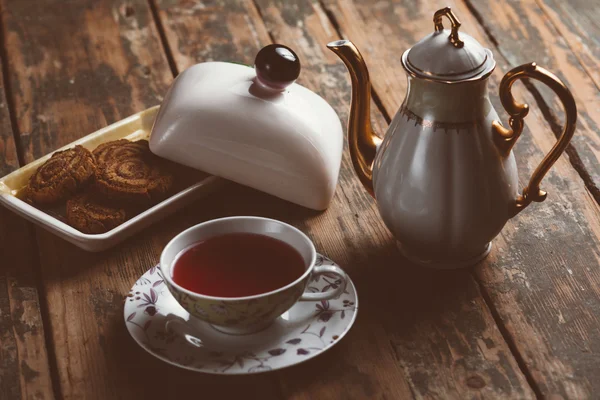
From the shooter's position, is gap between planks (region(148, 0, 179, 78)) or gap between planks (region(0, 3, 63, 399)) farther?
gap between planks (region(148, 0, 179, 78))

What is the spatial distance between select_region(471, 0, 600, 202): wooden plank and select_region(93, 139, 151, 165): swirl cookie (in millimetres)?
557

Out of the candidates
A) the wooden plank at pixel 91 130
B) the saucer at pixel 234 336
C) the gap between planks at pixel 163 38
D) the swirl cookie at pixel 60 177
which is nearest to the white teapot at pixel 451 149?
the saucer at pixel 234 336

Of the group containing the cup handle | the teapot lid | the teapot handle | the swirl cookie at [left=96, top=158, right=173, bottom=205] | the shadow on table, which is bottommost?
the shadow on table

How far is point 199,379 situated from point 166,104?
376mm

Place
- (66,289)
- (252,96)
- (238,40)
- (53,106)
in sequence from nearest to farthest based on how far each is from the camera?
1. (66,289)
2. (252,96)
3. (53,106)
4. (238,40)

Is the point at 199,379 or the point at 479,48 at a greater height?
the point at 479,48

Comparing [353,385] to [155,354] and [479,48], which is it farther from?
[479,48]

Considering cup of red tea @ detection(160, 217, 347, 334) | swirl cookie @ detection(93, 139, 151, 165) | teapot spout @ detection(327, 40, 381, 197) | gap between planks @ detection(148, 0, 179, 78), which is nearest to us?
cup of red tea @ detection(160, 217, 347, 334)

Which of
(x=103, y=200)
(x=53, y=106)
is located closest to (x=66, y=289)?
(x=103, y=200)

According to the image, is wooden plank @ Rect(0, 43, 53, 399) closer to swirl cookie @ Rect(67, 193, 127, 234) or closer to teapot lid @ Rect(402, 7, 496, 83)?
swirl cookie @ Rect(67, 193, 127, 234)

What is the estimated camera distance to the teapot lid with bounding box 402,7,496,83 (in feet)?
2.24

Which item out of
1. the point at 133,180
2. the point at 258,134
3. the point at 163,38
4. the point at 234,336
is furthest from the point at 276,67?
the point at 163,38

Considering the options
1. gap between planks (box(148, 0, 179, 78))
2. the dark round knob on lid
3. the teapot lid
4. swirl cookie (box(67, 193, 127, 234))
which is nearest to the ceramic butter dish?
the dark round knob on lid

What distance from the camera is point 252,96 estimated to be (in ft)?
2.92
